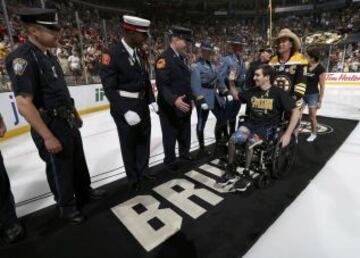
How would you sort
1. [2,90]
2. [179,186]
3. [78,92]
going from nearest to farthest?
[179,186] < [2,90] < [78,92]

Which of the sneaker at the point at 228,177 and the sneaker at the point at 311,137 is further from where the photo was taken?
the sneaker at the point at 311,137

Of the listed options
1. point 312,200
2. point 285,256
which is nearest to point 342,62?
point 312,200

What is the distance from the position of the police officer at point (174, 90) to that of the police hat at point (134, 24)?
0.54m

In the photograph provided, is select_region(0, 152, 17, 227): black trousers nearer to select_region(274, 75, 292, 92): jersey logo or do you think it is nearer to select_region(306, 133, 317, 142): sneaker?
select_region(274, 75, 292, 92): jersey logo

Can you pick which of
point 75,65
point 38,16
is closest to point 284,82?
point 38,16

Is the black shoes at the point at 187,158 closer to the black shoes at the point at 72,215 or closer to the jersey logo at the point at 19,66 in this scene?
the black shoes at the point at 72,215

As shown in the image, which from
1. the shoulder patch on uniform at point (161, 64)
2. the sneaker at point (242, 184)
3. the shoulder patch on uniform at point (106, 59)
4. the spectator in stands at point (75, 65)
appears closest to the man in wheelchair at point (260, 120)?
the sneaker at point (242, 184)

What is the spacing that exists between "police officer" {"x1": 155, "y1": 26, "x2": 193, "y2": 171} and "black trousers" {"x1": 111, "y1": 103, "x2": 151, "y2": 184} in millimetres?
352

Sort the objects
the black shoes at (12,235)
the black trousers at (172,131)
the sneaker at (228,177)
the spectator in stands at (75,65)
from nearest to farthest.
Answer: the black shoes at (12,235), the sneaker at (228,177), the black trousers at (172,131), the spectator in stands at (75,65)

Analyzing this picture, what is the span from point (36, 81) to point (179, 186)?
1.63 m

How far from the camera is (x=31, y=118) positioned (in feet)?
5.44

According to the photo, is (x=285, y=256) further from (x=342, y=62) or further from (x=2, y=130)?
(x=342, y=62)

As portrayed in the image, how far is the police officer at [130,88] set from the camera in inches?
87.1

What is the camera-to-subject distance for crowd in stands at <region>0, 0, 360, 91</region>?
23.0 feet
